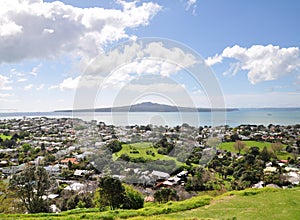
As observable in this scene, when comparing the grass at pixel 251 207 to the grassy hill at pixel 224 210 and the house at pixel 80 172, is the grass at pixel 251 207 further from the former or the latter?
the house at pixel 80 172

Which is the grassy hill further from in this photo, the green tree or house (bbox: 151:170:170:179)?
house (bbox: 151:170:170:179)

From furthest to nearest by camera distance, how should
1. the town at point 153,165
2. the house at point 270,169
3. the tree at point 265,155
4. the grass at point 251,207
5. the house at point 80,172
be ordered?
the tree at point 265,155 → the house at point 270,169 → the house at point 80,172 → the town at point 153,165 → the grass at point 251,207

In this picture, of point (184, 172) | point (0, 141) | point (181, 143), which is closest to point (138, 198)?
point (181, 143)

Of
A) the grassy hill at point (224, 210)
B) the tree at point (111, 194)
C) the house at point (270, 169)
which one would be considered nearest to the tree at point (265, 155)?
the house at point (270, 169)

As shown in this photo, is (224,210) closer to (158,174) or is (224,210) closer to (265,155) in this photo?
(158,174)

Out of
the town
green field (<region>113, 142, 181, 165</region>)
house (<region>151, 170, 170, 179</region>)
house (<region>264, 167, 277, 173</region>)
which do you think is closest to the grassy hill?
the town

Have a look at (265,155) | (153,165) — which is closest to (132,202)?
(153,165)
